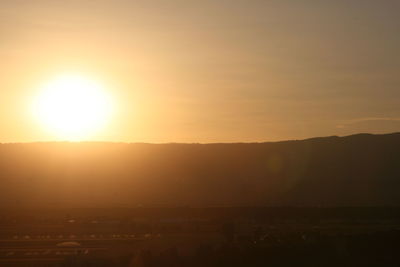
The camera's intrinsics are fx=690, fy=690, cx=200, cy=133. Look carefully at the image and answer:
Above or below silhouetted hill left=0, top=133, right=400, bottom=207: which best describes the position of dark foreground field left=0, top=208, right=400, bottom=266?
below

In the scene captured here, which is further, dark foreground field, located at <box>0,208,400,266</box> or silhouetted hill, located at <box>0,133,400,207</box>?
silhouetted hill, located at <box>0,133,400,207</box>

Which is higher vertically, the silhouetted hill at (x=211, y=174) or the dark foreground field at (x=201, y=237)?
the silhouetted hill at (x=211, y=174)

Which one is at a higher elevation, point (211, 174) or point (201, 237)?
point (211, 174)

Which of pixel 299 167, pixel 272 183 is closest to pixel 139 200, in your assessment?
pixel 272 183

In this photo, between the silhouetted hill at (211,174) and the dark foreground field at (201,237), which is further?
the silhouetted hill at (211,174)

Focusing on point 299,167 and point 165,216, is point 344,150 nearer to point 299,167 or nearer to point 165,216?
point 299,167

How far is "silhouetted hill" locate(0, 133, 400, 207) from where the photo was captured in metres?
67.6

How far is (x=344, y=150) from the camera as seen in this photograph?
312 ft

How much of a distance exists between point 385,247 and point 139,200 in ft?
150

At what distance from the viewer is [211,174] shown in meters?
87.1

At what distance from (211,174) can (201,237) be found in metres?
55.3

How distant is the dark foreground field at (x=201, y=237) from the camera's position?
2153 cm

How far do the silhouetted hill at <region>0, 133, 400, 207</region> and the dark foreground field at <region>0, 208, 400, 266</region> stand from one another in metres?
13.7

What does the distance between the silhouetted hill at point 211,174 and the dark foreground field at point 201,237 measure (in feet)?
45.1
